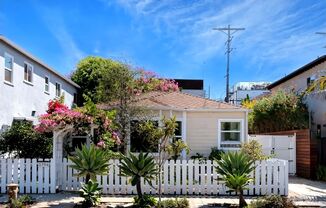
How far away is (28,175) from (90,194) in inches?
122

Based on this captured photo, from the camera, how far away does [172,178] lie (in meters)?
13.8

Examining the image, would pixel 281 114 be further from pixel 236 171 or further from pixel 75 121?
pixel 75 121

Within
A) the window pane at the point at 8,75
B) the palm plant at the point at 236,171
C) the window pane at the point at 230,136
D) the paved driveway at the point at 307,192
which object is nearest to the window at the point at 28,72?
the window pane at the point at 8,75

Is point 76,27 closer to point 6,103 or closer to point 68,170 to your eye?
point 6,103

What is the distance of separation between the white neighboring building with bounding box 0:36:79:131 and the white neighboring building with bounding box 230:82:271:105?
94.4 feet

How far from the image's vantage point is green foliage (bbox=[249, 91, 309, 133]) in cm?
2284

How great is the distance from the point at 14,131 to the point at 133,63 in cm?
604

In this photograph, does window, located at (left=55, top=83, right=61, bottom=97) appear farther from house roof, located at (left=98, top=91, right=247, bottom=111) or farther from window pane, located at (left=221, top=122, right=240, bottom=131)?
window pane, located at (left=221, top=122, right=240, bottom=131)

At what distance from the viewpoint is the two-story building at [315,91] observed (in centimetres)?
2134

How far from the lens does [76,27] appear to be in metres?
17.8

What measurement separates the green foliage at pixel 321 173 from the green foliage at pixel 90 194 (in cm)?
1080

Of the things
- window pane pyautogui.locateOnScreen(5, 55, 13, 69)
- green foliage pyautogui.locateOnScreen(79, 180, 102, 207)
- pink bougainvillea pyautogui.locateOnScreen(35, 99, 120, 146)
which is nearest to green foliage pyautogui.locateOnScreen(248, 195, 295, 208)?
green foliage pyautogui.locateOnScreen(79, 180, 102, 207)

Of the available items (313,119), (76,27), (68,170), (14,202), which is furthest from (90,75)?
(14,202)

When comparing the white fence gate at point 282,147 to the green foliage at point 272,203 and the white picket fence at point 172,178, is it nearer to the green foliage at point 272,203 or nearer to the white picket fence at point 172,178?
the white picket fence at point 172,178
